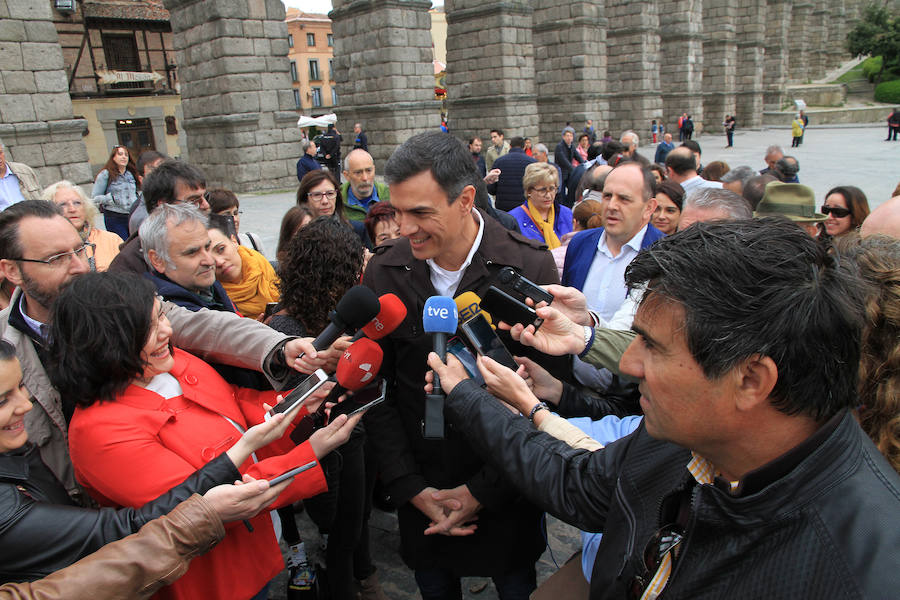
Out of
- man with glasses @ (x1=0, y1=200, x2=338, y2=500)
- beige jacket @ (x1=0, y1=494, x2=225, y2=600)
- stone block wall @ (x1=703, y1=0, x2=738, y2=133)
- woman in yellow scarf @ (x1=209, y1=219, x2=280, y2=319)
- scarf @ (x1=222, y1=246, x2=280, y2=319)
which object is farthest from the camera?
stone block wall @ (x1=703, y1=0, x2=738, y2=133)

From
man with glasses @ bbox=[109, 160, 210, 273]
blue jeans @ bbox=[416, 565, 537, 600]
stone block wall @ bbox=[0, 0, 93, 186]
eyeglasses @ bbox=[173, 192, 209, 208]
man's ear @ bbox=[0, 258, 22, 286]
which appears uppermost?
stone block wall @ bbox=[0, 0, 93, 186]

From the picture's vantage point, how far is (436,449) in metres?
2.34

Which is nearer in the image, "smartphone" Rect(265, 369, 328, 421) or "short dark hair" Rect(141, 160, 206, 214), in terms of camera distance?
"smartphone" Rect(265, 369, 328, 421)

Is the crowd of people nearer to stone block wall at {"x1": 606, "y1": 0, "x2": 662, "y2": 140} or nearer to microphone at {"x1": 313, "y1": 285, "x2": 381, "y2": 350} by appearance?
microphone at {"x1": 313, "y1": 285, "x2": 381, "y2": 350}

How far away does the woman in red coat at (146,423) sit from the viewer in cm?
178

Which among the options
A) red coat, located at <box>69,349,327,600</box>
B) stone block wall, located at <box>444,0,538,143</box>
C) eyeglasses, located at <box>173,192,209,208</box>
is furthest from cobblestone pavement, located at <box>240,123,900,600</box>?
stone block wall, located at <box>444,0,538,143</box>

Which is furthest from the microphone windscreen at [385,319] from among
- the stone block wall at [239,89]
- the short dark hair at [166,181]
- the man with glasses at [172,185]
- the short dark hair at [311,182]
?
the stone block wall at [239,89]

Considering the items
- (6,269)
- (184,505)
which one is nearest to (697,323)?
(184,505)

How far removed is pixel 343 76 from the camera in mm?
17500

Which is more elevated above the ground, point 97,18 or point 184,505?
point 97,18

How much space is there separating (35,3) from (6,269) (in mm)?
9587

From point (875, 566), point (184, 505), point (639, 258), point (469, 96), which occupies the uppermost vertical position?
point (469, 96)

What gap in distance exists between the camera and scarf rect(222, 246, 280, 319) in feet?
12.1

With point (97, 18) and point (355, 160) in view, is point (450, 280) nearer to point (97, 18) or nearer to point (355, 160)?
point (355, 160)
